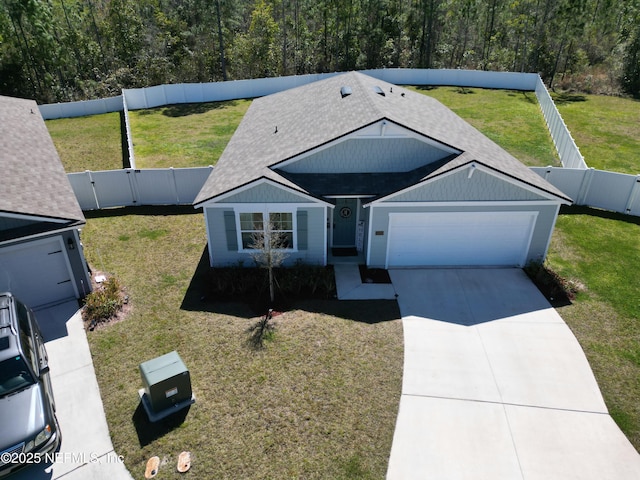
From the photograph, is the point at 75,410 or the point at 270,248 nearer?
the point at 75,410

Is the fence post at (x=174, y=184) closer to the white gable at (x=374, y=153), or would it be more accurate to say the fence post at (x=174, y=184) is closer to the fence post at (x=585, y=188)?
the white gable at (x=374, y=153)

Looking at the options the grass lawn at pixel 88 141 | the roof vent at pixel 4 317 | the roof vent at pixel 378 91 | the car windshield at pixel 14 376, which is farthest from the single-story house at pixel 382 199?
the grass lawn at pixel 88 141

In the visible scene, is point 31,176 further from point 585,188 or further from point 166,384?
point 585,188

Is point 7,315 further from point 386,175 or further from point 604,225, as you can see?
point 604,225

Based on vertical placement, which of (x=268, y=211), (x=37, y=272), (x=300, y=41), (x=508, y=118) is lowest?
(x=37, y=272)

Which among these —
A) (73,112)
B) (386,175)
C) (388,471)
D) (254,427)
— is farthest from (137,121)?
(388,471)

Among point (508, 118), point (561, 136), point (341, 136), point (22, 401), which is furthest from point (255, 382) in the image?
point (508, 118)

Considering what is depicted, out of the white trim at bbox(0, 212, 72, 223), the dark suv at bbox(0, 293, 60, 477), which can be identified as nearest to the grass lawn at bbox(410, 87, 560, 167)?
the white trim at bbox(0, 212, 72, 223)
